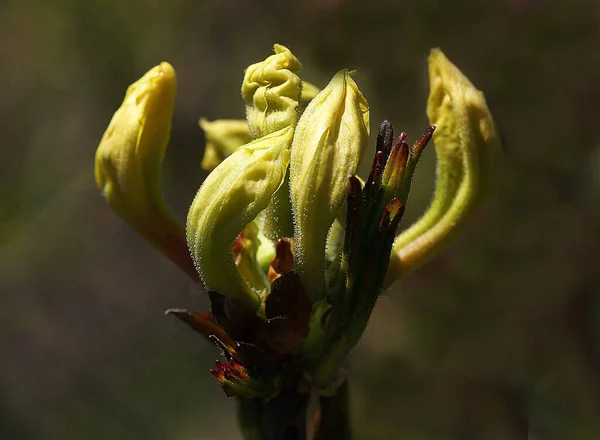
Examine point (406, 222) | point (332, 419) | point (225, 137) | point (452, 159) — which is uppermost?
point (225, 137)

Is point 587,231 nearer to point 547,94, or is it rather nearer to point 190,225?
point 547,94

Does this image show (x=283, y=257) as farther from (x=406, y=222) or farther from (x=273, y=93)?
(x=406, y=222)

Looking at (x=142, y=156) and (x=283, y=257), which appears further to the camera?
(x=142, y=156)

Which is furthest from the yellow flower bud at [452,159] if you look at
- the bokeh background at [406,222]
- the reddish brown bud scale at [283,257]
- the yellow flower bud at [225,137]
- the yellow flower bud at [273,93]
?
the bokeh background at [406,222]

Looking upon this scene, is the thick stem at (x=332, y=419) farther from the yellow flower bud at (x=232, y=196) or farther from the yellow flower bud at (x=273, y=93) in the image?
the yellow flower bud at (x=273, y=93)

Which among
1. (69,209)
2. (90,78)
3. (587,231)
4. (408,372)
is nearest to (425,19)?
(587,231)

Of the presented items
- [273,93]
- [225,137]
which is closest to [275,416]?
[273,93]

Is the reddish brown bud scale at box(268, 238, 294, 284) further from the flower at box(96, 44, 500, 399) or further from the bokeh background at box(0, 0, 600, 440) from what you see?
the bokeh background at box(0, 0, 600, 440)
